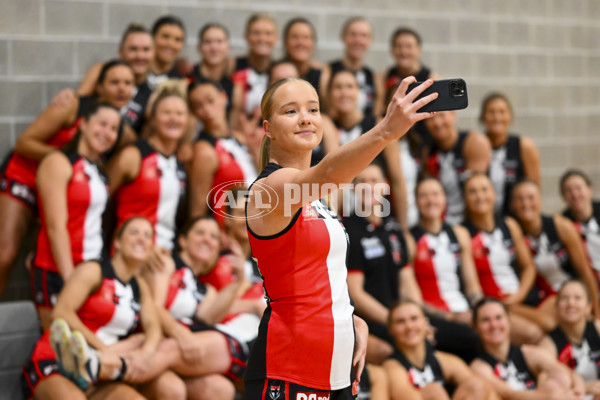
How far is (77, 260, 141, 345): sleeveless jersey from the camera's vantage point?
162 inches

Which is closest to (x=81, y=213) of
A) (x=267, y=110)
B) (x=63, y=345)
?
(x=63, y=345)

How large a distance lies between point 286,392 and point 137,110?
10.5ft

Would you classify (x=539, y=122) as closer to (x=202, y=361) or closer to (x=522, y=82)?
(x=522, y=82)

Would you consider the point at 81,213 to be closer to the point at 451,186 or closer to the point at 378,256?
the point at 378,256

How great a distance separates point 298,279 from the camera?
2.28 meters

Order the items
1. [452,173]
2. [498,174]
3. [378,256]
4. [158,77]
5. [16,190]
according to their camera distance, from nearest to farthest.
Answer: [16,190] → [378,256] → [158,77] → [452,173] → [498,174]

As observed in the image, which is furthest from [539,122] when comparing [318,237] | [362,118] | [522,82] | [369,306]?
[318,237]

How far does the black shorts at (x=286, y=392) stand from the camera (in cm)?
230

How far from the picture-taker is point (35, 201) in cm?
497

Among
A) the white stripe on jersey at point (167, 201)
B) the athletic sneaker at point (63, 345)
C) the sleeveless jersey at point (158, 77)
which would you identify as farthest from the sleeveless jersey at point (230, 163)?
the athletic sneaker at point (63, 345)

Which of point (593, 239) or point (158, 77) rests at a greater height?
point (158, 77)

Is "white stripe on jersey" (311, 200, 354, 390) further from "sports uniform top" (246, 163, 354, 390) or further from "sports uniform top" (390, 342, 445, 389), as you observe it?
"sports uniform top" (390, 342, 445, 389)

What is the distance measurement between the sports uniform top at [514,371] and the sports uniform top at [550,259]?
1007 millimetres

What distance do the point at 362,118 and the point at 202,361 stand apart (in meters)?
2.10
